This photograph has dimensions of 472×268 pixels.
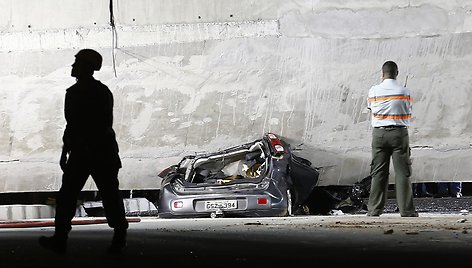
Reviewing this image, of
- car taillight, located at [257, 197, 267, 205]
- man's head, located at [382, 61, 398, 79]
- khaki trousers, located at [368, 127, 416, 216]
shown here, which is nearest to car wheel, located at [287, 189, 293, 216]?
car taillight, located at [257, 197, 267, 205]

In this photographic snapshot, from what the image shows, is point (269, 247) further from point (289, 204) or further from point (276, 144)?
point (276, 144)

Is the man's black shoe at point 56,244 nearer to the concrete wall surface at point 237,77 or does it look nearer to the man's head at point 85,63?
the man's head at point 85,63

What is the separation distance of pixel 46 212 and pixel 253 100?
332cm

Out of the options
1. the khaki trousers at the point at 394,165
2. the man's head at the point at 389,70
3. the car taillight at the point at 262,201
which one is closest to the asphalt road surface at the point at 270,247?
the khaki trousers at the point at 394,165

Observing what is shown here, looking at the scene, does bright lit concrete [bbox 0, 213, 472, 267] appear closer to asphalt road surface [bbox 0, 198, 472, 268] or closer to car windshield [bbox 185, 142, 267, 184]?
asphalt road surface [bbox 0, 198, 472, 268]

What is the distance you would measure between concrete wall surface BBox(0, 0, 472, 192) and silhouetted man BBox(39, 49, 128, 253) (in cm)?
633

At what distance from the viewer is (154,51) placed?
1177cm

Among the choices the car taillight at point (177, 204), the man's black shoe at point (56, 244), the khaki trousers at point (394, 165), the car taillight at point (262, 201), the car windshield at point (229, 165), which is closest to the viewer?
the man's black shoe at point (56, 244)

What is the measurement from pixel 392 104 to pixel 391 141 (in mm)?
386

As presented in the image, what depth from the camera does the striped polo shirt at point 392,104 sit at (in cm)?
888

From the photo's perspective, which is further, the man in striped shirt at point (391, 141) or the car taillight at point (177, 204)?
the car taillight at point (177, 204)

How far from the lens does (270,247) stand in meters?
5.08

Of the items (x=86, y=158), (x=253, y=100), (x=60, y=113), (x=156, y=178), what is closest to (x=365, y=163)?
(x=253, y=100)

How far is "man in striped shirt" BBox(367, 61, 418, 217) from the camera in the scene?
883 centimetres
